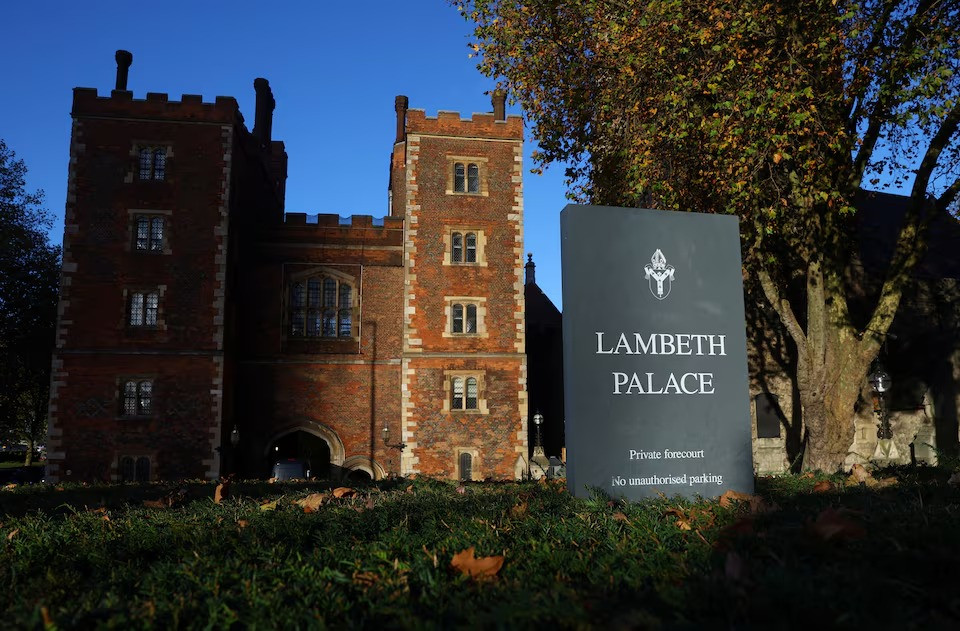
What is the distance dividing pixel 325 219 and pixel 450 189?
516 centimetres

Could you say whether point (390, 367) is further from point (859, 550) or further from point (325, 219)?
point (859, 550)

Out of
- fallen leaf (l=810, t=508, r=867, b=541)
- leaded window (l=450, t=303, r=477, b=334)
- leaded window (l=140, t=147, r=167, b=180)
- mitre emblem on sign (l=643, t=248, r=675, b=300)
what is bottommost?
fallen leaf (l=810, t=508, r=867, b=541)

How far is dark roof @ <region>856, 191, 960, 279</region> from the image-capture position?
2714cm

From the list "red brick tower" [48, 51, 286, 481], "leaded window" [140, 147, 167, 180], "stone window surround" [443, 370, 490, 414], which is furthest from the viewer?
"stone window surround" [443, 370, 490, 414]

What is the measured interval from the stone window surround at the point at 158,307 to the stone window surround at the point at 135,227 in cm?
119

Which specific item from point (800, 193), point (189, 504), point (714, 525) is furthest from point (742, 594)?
point (800, 193)

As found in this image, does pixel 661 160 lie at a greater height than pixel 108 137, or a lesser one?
lesser

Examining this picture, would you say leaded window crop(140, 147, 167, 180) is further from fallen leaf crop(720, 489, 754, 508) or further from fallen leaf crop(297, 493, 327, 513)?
fallen leaf crop(720, 489, 754, 508)

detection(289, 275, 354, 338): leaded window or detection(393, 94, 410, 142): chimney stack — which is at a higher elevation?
detection(393, 94, 410, 142): chimney stack

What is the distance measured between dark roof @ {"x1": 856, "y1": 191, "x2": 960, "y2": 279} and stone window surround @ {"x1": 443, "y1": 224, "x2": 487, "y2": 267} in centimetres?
1331

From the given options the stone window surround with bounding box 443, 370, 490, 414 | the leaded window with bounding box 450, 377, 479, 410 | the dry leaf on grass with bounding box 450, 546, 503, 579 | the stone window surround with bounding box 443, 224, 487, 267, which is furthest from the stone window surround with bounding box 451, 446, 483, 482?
the dry leaf on grass with bounding box 450, 546, 503, 579

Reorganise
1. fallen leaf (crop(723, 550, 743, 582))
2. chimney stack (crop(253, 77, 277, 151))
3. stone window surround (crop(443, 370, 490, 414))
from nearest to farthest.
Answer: fallen leaf (crop(723, 550, 743, 582)), stone window surround (crop(443, 370, 490, 414)), chimney stack (crop(253, 77, 277, 151))

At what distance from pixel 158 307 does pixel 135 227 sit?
2.85 metres

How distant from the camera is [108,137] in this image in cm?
2550
